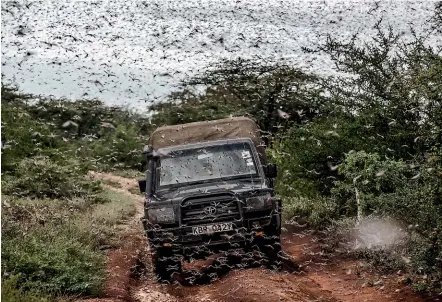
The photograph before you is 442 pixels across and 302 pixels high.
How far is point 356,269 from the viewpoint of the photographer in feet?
29.0

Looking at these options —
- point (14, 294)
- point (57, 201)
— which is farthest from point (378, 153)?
point (57, 201)

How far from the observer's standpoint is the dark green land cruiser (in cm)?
809

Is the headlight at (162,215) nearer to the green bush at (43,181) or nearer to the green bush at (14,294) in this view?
the green bush at (14,294)

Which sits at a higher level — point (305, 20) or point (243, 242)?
point (305, 20)

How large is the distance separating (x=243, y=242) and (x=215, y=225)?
0.45 meters

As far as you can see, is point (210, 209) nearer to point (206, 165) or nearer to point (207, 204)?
point (207, 204)

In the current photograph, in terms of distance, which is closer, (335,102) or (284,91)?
(335,102)

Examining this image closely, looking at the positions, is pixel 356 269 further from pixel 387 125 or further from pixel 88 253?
pixel 88 253

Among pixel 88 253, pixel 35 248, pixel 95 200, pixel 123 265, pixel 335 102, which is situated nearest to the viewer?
pixel 35 248

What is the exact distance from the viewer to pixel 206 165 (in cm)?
891

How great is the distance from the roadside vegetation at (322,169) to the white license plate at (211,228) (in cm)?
141

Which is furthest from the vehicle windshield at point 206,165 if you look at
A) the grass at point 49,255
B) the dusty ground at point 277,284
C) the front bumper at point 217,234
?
the grass at point 49,255

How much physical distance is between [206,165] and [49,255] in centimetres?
254

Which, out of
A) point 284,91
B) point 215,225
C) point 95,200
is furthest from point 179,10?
point 284,91
